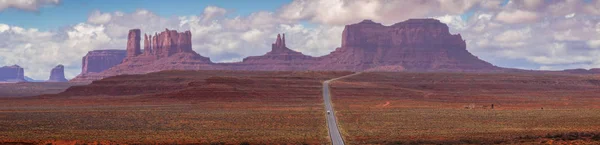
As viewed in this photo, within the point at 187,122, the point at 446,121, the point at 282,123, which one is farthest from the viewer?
the point at 446,121

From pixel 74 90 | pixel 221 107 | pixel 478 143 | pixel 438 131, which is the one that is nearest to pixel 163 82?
pixel 74 90

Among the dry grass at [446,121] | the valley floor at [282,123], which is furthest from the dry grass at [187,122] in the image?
the dry grass at [446,121]

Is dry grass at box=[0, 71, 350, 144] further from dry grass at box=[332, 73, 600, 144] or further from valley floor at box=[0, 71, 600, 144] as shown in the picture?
dry grass at box=[332, 73, 600, 144]

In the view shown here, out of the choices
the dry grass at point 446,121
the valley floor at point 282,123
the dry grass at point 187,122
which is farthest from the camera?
the dry grass at point 446,121

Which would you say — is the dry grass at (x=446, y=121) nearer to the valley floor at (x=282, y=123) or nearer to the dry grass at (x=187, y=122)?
the valley floor at (x=282, y=123)

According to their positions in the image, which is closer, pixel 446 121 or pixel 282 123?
pixel 282 123

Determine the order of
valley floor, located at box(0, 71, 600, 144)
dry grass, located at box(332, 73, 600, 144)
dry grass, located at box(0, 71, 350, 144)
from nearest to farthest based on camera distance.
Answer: valley floor, located at box(0, 71, 600, 144), dry grass, located at box(0, 71, 350, 144), dry grass, located at box(332, 73, 600, 144)

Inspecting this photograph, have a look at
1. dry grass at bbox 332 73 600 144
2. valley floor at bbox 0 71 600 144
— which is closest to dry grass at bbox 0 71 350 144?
valley floor at bbox 0 71 600 144

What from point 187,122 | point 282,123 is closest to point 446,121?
point 282,123

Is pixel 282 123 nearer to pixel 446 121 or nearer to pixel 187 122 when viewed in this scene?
pixel 187 122

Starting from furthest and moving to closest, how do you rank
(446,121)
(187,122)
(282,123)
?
(446,121) → (187,122) → (282,123)

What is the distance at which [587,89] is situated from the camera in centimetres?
15738

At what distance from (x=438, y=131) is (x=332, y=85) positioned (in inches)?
3325

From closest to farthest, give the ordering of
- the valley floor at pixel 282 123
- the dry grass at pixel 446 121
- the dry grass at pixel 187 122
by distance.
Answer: the valley floor at pixel 282 123
the dry grass at pixel 187 122
the dry grass at pixel 446 121
